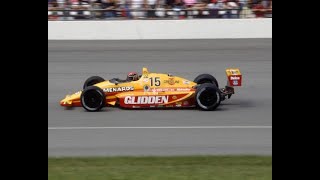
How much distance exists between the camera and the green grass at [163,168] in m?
7.85

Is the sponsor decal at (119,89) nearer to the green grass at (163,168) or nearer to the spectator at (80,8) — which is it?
the green grass at (163,168)

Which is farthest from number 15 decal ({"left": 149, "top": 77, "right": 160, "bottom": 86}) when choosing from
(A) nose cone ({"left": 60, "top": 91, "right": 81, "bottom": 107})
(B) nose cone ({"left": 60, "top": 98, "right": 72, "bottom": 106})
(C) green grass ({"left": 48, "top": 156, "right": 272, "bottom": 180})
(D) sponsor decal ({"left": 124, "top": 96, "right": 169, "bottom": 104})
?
(C) green grass ({"left": 48, "top": 156, "right": 272, "bottom": 180})

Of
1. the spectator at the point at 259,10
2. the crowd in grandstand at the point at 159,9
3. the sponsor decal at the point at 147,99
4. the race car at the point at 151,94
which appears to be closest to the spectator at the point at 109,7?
the crowd in grandstand at the point at 159,9

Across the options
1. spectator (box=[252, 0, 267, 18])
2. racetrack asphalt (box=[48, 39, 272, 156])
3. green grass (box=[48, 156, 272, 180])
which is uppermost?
spectator (box=[252, 0, 267, 18])

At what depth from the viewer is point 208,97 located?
13.0m

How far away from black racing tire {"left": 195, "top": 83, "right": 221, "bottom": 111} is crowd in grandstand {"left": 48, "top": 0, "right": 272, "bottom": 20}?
35.1 ft

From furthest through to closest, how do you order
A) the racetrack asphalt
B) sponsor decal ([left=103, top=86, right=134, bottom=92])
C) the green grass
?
1. sponsor decal ([left=103, top=86, right=134, bottom=92])
2. the racetrack asphalt
3. the green grass

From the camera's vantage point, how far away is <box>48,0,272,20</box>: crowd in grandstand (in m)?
23.4

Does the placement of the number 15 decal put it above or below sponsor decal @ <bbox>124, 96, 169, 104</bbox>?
above

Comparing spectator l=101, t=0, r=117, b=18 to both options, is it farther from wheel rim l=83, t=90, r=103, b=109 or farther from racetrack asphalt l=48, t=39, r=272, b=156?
wheel rim l=83, t=90, r=103, b=109
